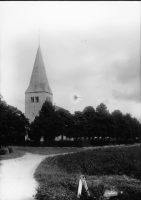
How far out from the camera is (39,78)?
56.8 metres

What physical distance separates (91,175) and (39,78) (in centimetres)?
4117

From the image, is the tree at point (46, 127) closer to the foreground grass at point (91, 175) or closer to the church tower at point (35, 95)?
the foreground grass at point (91, 175)

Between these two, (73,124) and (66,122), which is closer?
(73,124)

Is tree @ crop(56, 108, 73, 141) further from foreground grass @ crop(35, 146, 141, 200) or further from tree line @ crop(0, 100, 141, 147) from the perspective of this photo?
foreground grass @ crop(35, 146, 141, 200)

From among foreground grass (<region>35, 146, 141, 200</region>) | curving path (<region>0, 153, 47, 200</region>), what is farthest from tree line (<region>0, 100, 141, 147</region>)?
curving path (<region>0, 153, 47, 200</region>)

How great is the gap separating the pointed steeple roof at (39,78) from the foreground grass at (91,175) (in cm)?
3090

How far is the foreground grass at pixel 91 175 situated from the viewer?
31.8 feet

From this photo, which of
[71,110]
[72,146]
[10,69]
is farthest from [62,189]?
Answer: [71,110]

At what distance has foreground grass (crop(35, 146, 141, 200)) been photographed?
9699 millimetres

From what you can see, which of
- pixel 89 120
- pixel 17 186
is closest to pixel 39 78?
pixel 89 120

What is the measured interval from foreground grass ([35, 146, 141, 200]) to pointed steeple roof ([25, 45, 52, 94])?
3090 centimetres

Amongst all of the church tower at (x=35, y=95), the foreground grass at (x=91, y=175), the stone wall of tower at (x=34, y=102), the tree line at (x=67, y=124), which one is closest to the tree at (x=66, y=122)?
the tree line at (x=67, y=124)

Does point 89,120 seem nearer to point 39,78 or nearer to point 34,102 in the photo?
point 39,78

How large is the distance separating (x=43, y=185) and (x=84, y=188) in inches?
64.6
